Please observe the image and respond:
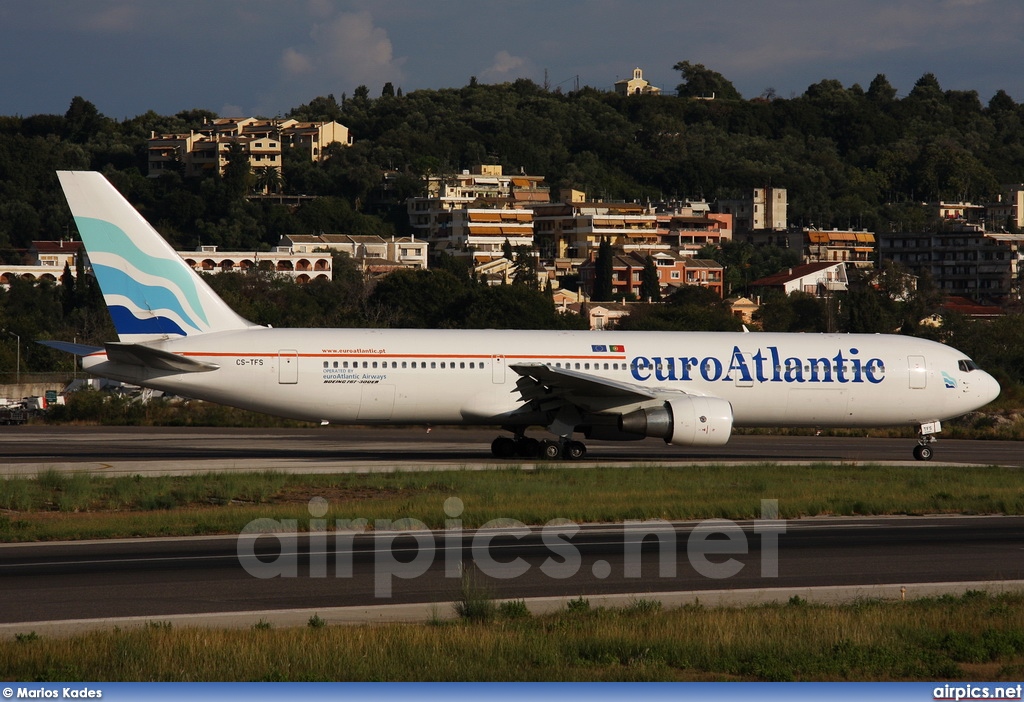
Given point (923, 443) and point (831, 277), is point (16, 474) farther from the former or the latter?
point (831, 277)

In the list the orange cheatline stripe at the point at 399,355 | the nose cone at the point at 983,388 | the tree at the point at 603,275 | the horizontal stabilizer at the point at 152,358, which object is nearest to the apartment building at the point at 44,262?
the tree at the point at 603,275

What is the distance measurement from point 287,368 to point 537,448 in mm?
6604

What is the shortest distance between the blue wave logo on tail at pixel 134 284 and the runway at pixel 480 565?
12.0m

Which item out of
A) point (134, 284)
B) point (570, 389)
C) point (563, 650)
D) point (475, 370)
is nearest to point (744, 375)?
point (570, 389)

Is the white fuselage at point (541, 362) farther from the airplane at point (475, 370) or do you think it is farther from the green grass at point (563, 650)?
the green grass at point (563, 650)

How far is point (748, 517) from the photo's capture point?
20.7 m

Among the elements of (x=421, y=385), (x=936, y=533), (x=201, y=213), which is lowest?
(x=936, y=533)

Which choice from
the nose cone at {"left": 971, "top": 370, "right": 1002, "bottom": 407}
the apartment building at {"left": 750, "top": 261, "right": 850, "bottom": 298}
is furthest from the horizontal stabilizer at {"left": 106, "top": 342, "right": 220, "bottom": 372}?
the apartment building at {"left": 750, "top": 261, "right": 850, "bottom": 298}

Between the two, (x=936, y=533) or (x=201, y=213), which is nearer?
(x=936, y=533)

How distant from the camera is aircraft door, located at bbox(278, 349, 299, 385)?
29250mm

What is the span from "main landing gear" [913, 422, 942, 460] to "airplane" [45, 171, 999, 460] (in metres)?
0.05

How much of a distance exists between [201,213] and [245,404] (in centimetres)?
16225

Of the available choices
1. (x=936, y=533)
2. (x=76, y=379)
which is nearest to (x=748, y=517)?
(x=936, y=533)

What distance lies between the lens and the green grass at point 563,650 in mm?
10445
